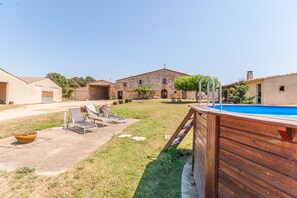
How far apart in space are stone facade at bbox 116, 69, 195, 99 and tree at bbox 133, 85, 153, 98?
1118 mm

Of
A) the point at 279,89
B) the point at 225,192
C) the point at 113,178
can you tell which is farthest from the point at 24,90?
the point at 279,89

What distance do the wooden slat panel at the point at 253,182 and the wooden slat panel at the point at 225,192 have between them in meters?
0.19

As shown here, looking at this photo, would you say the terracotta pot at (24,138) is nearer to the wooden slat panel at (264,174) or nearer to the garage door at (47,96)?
the wooden slat panel at (264,174)

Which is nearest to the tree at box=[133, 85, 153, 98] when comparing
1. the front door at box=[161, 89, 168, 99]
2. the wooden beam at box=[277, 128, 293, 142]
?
the front door at box=[161, 89, 168, 99]

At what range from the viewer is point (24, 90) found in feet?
81.9

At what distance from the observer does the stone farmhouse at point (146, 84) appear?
113ft

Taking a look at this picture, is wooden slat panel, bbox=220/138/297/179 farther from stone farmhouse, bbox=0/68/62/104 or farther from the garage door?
the garage door

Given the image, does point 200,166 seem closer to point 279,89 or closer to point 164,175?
point 164,175

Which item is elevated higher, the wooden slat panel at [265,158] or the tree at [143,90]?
the tree at [143,90]

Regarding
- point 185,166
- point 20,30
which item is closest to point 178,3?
point 185,166

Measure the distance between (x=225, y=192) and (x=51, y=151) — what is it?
496cm

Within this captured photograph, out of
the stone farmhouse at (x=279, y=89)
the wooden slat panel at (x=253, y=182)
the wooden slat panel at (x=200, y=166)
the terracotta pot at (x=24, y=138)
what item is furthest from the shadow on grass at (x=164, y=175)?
the stone farmhouse at (x=279, y=89)

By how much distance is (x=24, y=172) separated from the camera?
143 inches

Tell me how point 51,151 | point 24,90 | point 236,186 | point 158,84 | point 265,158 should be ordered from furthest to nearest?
point 158,84, point 24,90, point 51,151, point 236,186, point 265,158
